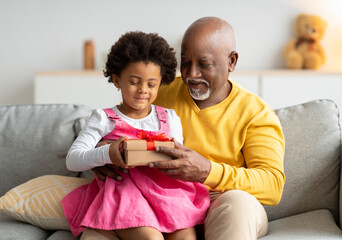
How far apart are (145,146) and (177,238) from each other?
339 mm

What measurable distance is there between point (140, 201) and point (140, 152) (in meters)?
0.21

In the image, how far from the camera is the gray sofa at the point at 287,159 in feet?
6.07

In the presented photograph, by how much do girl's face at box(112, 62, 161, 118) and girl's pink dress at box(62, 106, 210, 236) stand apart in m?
0.09

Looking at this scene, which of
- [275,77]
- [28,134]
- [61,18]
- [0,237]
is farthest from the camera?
[61,18]

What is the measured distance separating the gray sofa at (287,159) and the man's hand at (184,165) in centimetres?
37

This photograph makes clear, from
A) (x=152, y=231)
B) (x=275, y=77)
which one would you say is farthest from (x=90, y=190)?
(x=275, y=77)

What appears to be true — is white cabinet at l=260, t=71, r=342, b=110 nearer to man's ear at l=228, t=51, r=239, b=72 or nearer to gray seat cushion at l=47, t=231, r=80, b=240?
man's ear at l=228, t=51, r=239, b=72

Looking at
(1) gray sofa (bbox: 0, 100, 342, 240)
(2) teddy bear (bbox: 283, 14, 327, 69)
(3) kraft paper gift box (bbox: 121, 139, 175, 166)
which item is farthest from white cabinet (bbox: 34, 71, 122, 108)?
(3) kraft paper gift box (bbox: 121, 139, 175, 166)

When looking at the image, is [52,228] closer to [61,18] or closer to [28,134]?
[28,134]

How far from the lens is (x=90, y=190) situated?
1763mm

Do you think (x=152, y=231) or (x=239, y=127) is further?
(x=239, y=127)

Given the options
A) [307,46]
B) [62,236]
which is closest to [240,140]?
[62,236]

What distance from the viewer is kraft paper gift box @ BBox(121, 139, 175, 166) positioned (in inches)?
57.1

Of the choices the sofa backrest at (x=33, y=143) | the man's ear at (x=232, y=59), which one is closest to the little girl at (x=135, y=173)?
the man's ear at (x=232, y=59)
